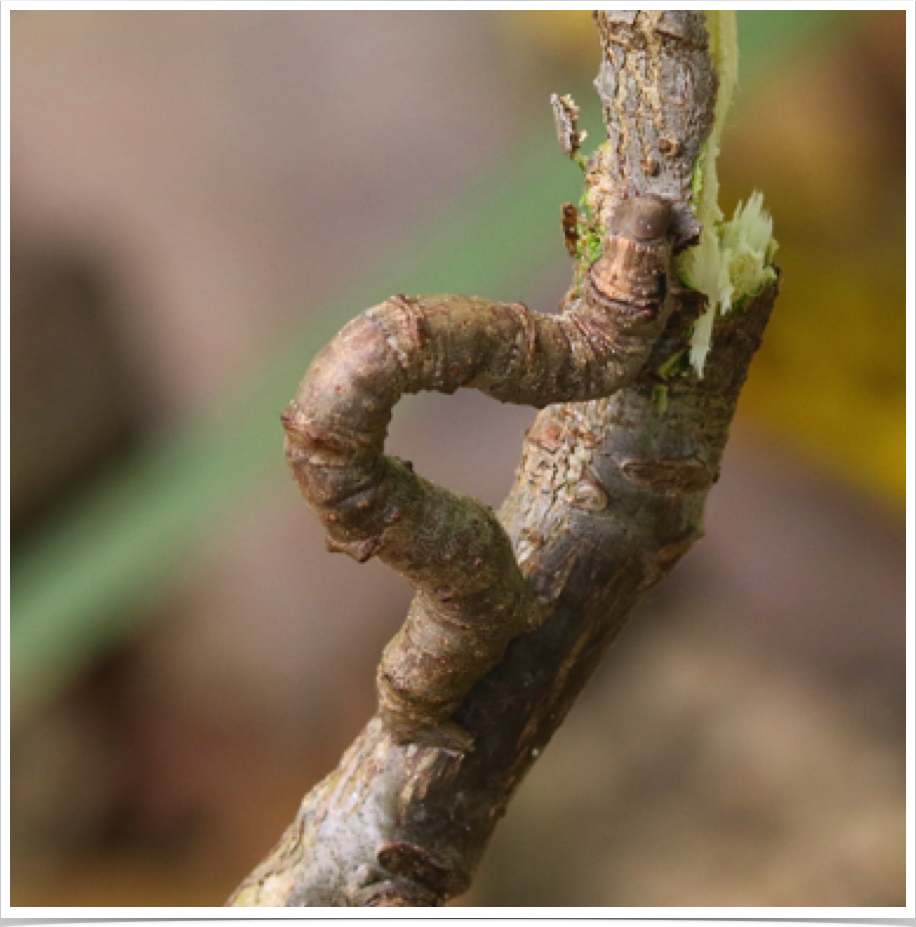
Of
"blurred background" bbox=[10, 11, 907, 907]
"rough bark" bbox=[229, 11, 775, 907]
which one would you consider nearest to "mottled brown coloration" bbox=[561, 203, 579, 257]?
"rough bark" bbox=[229, 11, 775, 907]

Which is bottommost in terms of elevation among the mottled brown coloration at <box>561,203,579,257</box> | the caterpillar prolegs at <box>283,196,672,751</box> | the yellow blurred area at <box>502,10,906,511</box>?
the caterpillar prolegs at <box>283,196,672,751</box>

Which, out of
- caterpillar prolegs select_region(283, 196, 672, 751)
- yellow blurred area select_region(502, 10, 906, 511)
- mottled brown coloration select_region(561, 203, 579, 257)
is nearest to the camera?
caterpillar prolegs select_region(283, 196, 672, 751)

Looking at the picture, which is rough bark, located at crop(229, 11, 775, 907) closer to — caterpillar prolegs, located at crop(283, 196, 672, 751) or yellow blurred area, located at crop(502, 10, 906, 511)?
caterpillar prolegs, located at crop(283, 196, 672, 751)

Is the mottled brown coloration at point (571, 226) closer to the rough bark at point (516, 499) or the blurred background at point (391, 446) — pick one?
the rough bark at point (516, 499)

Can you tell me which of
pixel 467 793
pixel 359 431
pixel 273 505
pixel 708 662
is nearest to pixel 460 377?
pixel 359 431

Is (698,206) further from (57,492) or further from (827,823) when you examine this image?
(57,492)

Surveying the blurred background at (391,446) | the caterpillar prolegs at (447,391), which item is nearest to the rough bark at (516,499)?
the caterpillar prolegs at (447,391)

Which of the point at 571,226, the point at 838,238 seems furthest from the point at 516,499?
the point at 838,238
